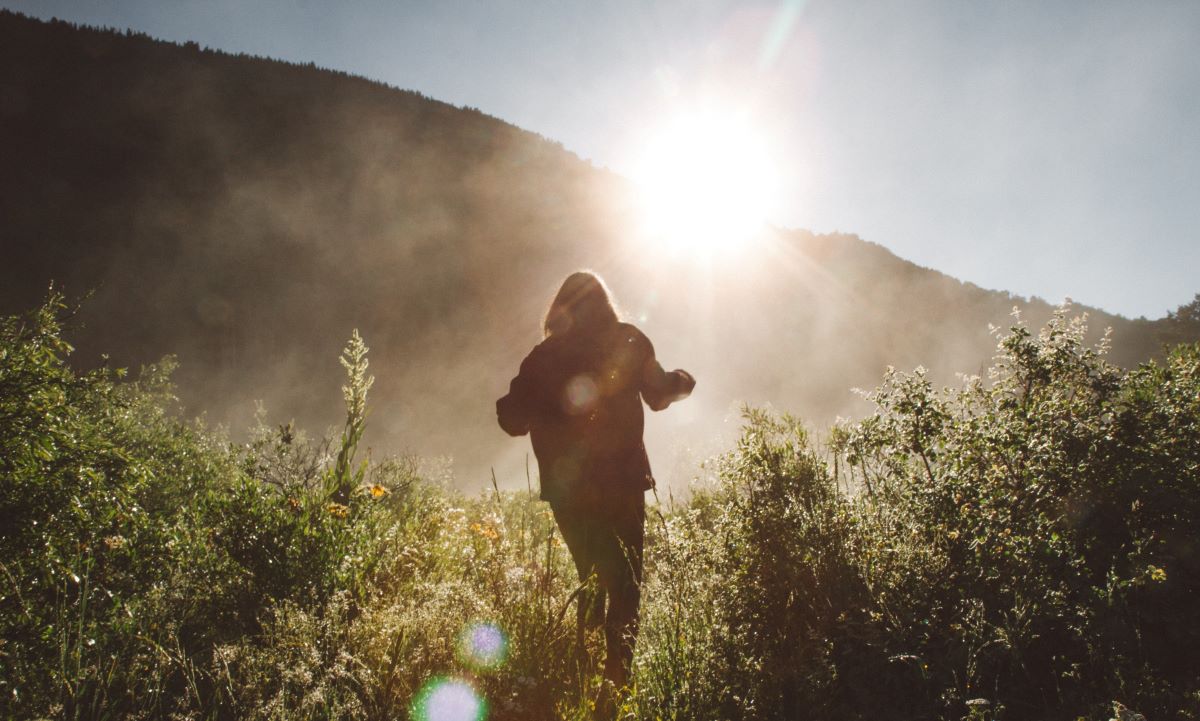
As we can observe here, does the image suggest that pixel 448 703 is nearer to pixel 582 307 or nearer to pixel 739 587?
pixel 739 587

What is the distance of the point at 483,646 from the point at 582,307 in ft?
5.65

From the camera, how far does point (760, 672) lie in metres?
1.73

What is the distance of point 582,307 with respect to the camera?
2.71 metres

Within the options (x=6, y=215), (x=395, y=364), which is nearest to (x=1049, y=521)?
(x=395, y=364)

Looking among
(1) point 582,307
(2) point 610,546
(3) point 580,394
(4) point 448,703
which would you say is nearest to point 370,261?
(1) point 582,307

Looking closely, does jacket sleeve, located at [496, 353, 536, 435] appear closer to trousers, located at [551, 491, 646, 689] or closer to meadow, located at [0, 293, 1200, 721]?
trousers, located at [551, 491, 646, 689]

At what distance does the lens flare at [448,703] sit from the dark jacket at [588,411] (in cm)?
90

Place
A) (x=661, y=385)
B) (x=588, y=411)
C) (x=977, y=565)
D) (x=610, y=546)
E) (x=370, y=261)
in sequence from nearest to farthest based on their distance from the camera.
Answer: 1. (x=977, y=565)
2. (x=610, y=546)
3. (x=588, y=411)
4. (x=661, y=385)
5. (x=370, y=261)

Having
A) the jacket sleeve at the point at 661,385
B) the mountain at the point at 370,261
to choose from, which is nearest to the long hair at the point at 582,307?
the jacket sleeve at the point at 661,385

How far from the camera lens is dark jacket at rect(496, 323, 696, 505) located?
7.84 ft

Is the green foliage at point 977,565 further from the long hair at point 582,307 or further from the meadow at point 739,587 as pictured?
the long hair at point 582,307

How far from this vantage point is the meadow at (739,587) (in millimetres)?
1511

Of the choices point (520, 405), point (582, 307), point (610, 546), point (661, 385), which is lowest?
point (610, 546)

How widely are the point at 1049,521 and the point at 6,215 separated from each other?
3656cm
